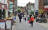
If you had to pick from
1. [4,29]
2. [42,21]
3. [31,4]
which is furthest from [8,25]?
[31,4]

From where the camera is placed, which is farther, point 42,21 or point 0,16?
point 42,21

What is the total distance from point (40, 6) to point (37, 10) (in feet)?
6.10

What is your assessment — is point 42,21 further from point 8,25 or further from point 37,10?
point 37,10

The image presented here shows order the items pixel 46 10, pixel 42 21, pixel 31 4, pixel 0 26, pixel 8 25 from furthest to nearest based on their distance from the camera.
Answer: pixel 31 4 → pixel 46 10 → pixel 42 21 → pixel 8 25 → pixel 0 26

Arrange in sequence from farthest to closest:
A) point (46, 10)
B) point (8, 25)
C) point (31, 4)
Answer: point (31, 4) → point (46, 10) → point (8, 25)

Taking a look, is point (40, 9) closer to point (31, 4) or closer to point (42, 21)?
point (31, 4)

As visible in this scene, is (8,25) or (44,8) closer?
(8,25)

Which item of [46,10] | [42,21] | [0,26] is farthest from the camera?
[46,10]

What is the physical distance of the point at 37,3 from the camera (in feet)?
182

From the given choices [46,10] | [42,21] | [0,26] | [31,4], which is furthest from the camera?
[31,4]

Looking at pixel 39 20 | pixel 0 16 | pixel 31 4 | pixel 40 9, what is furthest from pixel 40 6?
pixel 0 16

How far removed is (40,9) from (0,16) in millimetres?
37824

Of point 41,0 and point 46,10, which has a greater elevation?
point 41,0

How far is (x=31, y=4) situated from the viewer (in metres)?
68.9
